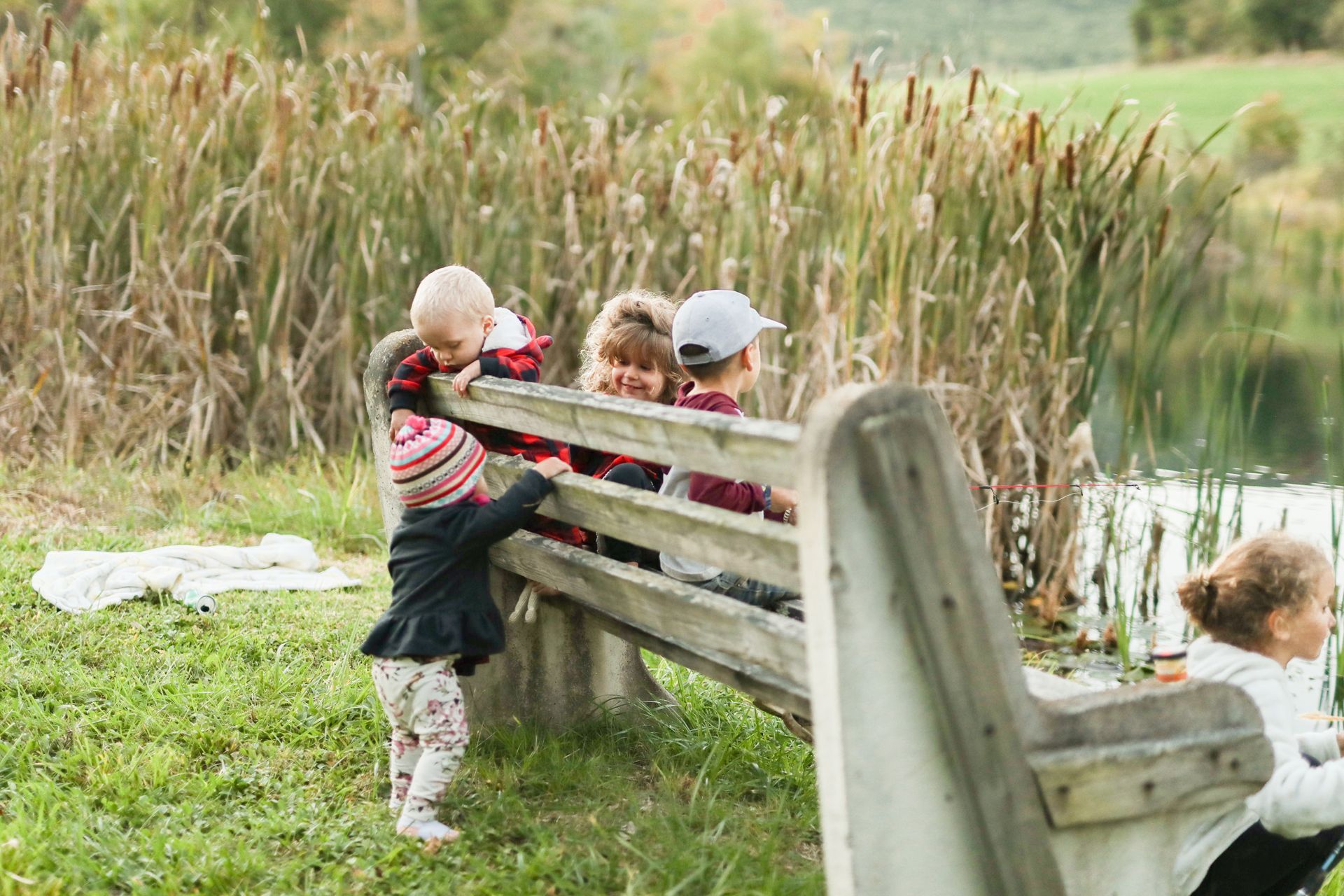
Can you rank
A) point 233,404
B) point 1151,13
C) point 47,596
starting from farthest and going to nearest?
point 1151,13 < point 233,404 < point 47,596

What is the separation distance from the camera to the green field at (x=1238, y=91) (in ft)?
100

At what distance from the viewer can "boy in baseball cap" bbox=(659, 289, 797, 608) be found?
2441mm

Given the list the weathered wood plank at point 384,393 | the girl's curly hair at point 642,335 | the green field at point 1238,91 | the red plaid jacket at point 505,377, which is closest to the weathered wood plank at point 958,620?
the red plaid jacket at point 505,377

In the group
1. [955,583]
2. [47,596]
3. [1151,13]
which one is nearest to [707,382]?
[955,583]

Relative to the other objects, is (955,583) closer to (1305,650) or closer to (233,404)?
(1305,650)

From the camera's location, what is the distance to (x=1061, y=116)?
16.0 ft

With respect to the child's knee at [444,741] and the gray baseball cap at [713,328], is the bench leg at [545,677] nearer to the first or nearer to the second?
the child's knee at [444,741]

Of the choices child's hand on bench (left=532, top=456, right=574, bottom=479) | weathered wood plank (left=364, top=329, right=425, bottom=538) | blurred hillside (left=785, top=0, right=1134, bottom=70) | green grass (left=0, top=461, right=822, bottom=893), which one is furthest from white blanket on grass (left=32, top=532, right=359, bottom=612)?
blurred hillside (left=785, top=0, right=1134, bottom=70)

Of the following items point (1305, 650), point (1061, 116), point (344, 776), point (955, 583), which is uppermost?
point (1061, 116)

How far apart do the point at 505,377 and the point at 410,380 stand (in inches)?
10.9

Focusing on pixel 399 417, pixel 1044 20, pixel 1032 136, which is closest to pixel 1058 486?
pixel 399 417

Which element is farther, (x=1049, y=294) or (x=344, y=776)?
(x=1049, y=294)

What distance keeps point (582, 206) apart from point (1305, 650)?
15.6 ft

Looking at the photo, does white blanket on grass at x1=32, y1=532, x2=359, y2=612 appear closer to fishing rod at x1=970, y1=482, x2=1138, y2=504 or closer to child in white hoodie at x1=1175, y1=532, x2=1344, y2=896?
fishing rod at x1=970, y1=482, x2=1138, y2=504
